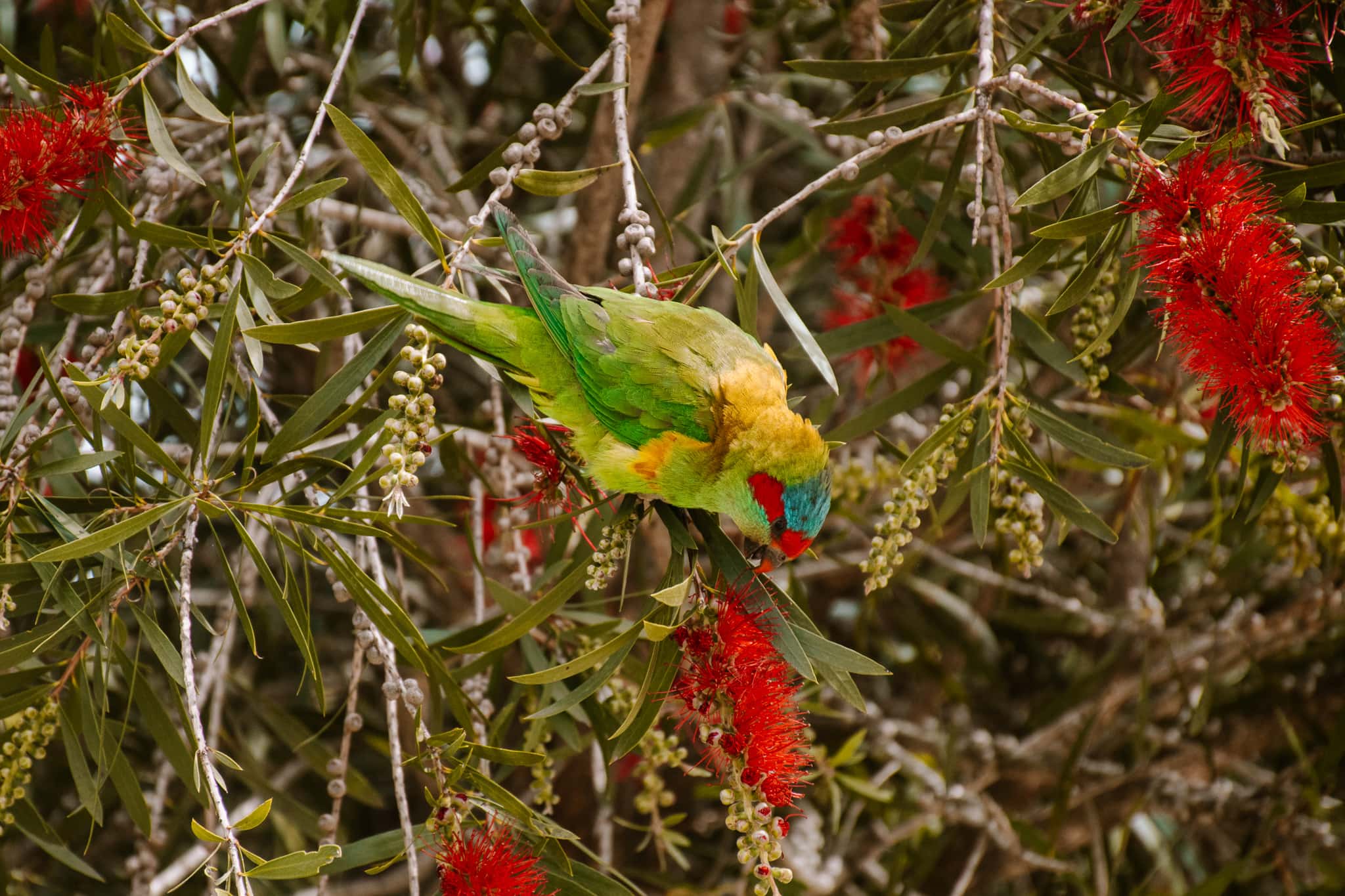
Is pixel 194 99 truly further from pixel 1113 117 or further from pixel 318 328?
pixel 1113 117

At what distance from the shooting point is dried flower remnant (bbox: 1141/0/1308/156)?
59.8 inches

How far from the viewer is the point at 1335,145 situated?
191cm

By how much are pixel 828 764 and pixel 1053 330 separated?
47.4 inches

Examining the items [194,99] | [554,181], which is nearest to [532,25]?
[554,181]

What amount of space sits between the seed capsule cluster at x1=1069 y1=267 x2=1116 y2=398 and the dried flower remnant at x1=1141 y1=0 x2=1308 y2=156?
29cm

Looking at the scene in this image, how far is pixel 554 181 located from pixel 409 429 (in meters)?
0.53

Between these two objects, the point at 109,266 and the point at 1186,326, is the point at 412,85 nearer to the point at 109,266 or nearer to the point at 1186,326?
the point at 109,266

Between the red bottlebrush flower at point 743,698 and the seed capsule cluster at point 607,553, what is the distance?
0.14 m

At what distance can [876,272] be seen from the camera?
2.93m

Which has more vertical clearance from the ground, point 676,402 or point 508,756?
point 676,402

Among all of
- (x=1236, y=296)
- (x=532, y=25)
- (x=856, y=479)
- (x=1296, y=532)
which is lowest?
(x=856, y=479)

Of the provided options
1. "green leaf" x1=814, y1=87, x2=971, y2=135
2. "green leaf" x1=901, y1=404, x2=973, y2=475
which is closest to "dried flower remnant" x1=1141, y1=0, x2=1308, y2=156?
"green leaf" x1=814, y1=87, x2=971, y2=135

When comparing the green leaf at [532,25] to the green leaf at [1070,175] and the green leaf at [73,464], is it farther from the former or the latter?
the green leaf at [73,464]

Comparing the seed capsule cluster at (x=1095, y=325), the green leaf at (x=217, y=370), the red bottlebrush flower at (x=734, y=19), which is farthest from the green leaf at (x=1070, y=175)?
the red bottlebrush flower at (x=734, y=19)
